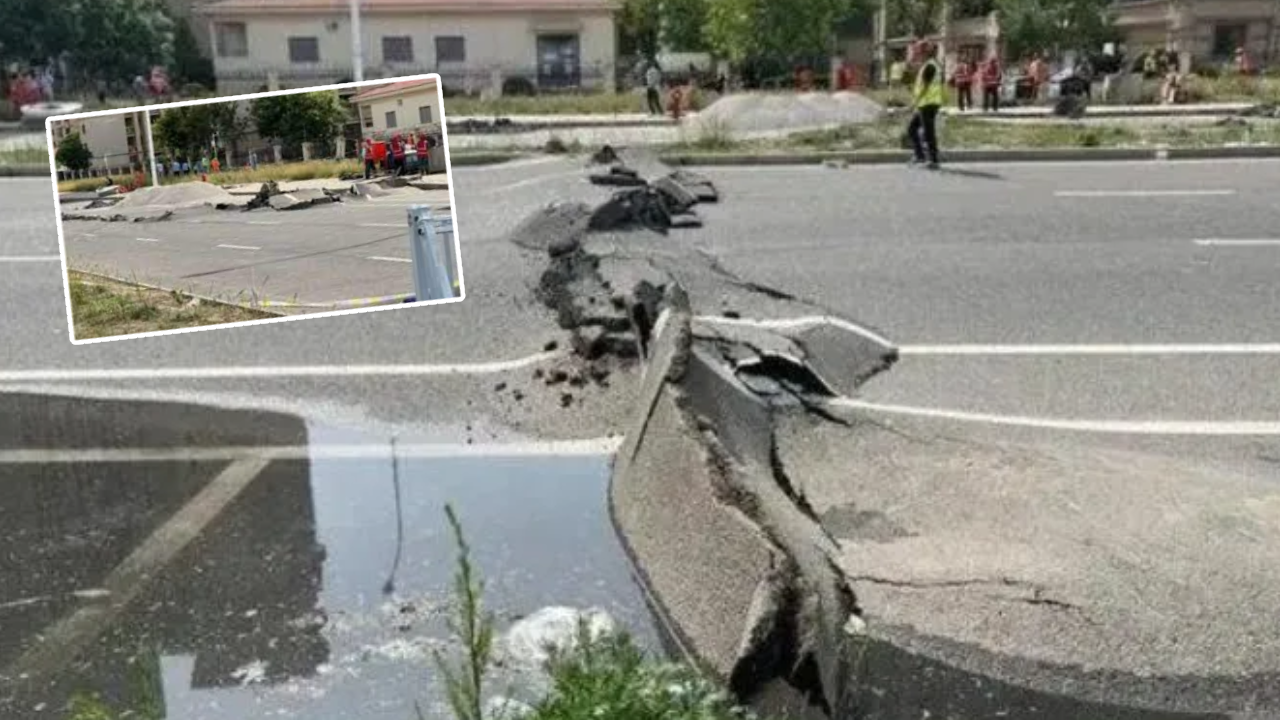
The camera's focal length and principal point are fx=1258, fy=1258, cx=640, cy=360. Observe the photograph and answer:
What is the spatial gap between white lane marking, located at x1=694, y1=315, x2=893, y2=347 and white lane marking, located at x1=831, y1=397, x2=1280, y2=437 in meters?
1.20

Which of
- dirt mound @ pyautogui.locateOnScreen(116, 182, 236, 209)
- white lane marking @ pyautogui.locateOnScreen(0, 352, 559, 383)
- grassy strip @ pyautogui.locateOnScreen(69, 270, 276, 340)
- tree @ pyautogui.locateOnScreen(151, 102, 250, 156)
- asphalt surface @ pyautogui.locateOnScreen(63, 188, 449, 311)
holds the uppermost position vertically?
tree @ pyautogui.locateOnScreen(151, 102, 250, 156)

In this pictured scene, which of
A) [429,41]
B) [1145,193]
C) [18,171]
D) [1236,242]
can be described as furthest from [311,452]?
[429,41]

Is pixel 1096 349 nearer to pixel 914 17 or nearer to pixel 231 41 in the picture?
pixel 231 41

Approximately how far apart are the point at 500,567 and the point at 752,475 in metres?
0.85

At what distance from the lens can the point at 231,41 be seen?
174 ft

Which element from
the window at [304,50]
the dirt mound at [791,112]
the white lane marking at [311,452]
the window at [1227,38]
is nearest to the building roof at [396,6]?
the window at [304,50]

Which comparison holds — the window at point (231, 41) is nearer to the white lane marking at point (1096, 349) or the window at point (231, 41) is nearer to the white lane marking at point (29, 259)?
the white lane marking at point (29, 259)

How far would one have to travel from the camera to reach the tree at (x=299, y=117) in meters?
3.41

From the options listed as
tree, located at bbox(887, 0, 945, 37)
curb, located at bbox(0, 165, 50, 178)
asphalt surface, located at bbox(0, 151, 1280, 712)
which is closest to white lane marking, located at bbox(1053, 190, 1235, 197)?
asphalt surface, located at bbox(0, 151, 1280, 712)

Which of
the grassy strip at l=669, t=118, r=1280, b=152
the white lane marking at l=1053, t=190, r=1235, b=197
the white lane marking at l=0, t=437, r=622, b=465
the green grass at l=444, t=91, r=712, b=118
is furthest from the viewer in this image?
the green grass at l=444, t=91, r=712, b=118

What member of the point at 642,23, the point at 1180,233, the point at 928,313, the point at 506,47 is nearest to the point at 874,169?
the point at 1180,233

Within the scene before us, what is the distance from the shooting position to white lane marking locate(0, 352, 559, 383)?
20.9 ft

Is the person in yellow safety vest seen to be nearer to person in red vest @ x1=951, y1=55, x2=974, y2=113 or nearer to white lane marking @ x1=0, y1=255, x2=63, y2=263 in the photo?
white lane marking @ x1=0, y1=255, x2=63, y2=263

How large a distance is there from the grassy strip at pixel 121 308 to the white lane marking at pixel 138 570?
2.65ft
